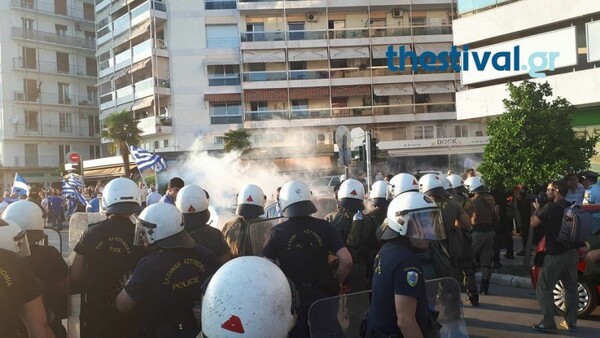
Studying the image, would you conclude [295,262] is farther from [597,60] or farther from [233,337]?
[597,60]

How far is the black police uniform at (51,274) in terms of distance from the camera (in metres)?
3.83

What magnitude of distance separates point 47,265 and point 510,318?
5684mm

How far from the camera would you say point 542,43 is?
2088cm

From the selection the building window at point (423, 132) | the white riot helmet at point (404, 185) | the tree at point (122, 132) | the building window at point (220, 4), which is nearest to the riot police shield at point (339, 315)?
the white riot helmet at point (404, 185)

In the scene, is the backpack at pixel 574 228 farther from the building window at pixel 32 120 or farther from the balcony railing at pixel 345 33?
the building window at pixel 32 120

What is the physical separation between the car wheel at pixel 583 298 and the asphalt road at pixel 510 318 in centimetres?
12

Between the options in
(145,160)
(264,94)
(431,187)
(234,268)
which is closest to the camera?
(234,268)

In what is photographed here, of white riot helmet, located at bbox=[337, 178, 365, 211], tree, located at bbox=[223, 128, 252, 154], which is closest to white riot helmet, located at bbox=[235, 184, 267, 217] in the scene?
white riot helmet, located at bbox=[337, 178, 365, 211]

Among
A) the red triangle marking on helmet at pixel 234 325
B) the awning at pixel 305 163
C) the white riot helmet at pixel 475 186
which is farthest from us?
the awning at pixel 305 163

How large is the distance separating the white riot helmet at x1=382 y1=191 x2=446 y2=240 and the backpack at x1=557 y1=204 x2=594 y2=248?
343 centimetres

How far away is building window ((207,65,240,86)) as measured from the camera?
38.0m

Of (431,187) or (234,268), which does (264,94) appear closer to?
(431,187)

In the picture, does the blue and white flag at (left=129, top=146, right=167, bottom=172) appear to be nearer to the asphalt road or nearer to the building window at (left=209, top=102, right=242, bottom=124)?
the asphalt road

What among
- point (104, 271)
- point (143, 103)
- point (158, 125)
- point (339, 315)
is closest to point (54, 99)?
point (143, 103)
